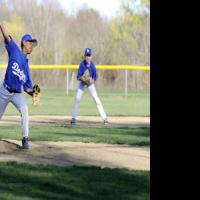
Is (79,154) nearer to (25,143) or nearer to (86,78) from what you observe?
(25,143)

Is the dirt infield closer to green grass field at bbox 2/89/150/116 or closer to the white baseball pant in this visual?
the white baseball pant

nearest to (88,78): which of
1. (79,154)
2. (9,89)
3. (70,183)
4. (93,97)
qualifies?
(93,97)

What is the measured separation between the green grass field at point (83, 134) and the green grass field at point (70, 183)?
3634mm

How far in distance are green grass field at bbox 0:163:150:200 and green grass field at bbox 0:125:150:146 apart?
3634 millimetres

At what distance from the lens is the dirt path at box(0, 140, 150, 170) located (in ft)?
29.0

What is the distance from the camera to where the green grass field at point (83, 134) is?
477 inches

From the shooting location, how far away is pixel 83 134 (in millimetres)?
13453

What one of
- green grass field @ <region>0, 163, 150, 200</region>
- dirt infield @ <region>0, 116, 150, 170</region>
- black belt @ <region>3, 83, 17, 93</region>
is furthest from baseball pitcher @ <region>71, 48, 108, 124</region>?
green grass field @ <region>0, 163, 150, 200</region>

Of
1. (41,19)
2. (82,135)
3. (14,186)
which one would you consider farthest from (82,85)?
(41,19)

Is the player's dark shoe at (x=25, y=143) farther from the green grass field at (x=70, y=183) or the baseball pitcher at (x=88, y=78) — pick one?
the baseball pitcher at (x=88, y=78)

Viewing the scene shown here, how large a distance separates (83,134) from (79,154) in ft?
11.9

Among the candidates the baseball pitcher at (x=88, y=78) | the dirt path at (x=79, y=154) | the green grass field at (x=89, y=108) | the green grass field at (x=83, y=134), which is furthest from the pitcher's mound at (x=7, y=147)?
the green grass field at (x=89, y=108)
